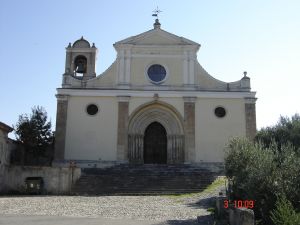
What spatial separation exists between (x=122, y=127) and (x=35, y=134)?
6.62 m

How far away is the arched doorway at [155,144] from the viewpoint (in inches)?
1132

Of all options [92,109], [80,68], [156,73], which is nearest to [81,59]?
[80,68]

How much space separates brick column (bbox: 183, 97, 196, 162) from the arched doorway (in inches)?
77.7

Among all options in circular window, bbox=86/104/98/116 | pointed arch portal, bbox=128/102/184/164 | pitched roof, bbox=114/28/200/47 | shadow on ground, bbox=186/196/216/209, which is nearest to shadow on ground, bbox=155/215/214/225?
shadow on ground, bbox=186/196/216/209

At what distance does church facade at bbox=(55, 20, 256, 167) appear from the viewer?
2750 centimetres

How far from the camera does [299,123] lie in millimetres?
19406

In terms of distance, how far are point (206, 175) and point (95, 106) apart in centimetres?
915

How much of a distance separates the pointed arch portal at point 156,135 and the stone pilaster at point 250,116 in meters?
4.41

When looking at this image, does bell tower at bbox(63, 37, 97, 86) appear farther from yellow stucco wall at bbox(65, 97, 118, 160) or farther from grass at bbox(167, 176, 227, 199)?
grass at bbox(167, 176, 227, 199)

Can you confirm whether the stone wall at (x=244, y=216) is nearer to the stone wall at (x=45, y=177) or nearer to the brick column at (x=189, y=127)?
the stone wall at (x=45, y=177)

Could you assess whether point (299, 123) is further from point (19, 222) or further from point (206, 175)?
point (19, 222)

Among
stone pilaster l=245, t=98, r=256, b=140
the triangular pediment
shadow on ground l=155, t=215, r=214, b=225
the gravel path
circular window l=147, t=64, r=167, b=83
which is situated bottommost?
shadow on ground l=155, t=215, r=214, b=225
